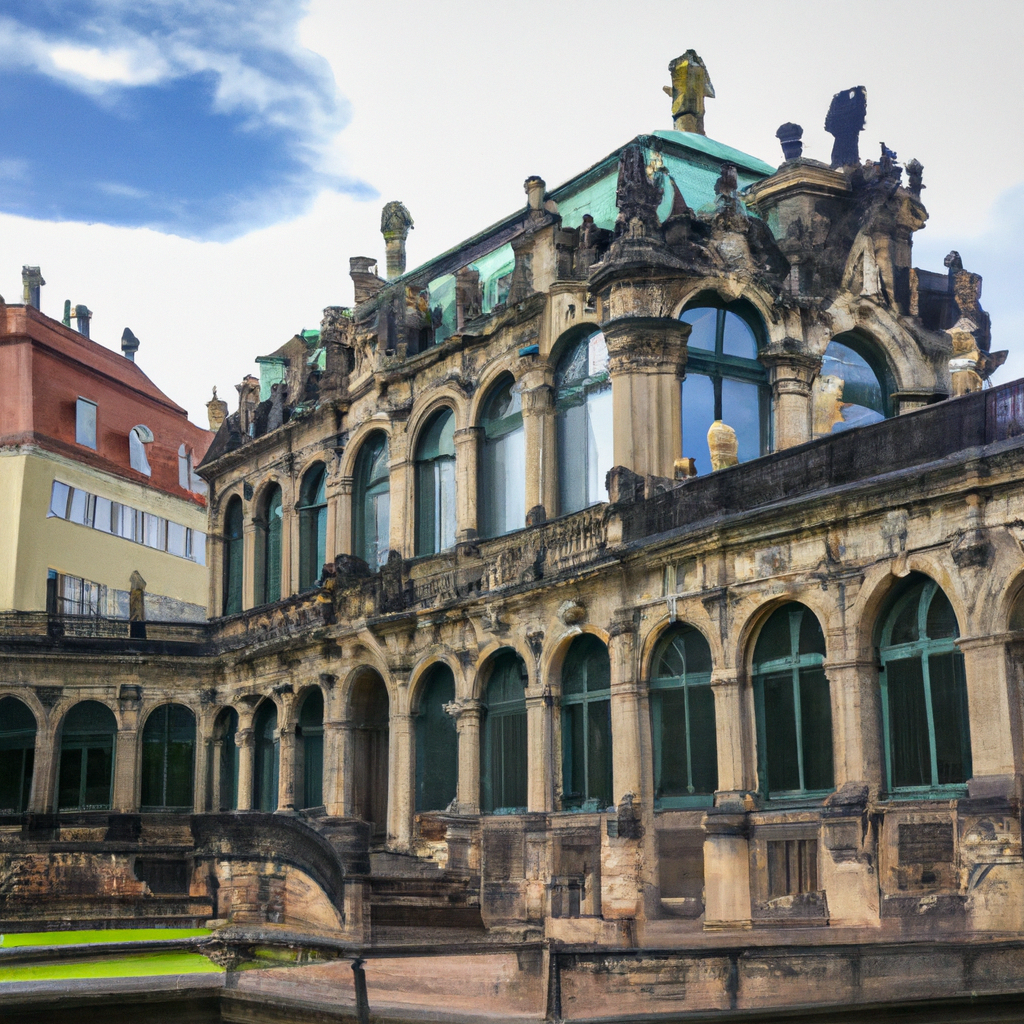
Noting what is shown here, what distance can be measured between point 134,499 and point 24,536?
4919 millimetres

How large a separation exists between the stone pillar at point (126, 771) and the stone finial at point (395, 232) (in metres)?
12.3

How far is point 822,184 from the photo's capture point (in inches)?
980

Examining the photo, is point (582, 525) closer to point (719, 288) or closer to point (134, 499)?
point (719, 288)

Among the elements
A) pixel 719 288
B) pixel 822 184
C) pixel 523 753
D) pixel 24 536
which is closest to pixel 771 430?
pixel 719 288

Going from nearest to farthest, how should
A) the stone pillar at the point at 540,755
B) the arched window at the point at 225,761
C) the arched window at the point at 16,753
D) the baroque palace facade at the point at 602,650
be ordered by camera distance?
the baroque palace facade at the point at 602,650 < the stone pillar at the point at 540,755 < the arched window at the point at 16,753 < the arched window at the point at 225,761

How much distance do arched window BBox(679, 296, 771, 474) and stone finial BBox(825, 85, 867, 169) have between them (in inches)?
150

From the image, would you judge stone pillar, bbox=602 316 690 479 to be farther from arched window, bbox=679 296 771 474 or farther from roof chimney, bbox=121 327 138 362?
roof chimney, bbox=121 327 138 362

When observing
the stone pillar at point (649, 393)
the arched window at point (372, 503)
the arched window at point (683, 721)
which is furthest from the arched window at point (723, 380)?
the arched window at point (372, 503)

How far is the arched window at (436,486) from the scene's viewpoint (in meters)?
27.9

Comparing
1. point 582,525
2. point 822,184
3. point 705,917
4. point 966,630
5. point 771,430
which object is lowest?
point 705,917

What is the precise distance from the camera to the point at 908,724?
657 inches

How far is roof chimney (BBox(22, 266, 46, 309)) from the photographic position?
48562mm

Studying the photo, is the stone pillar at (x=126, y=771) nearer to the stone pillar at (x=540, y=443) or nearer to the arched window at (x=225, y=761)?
the arched window at (x=225, y=761)

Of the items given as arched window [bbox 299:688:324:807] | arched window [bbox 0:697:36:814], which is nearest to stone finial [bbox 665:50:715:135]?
arched window [bbox 299:688:324:807]
